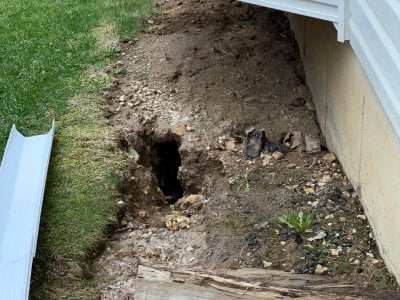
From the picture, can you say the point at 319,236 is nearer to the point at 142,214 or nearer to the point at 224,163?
the point at 224,163

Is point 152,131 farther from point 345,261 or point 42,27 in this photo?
point 42,27

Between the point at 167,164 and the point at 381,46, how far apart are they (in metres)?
2.63

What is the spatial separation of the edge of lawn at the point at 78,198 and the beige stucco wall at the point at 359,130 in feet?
5.87

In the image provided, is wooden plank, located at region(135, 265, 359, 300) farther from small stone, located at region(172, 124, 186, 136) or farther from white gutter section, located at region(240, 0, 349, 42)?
small stone, located at region(172, 124, 186, 136)

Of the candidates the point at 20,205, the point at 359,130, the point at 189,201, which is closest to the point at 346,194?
the point at 359,130

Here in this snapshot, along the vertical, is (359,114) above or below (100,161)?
above

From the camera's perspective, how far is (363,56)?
4117 mm

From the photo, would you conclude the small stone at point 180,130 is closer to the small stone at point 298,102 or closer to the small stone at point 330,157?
the small stone at point 298,102

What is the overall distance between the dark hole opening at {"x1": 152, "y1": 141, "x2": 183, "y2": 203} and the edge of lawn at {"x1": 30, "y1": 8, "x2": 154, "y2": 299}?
45 cm

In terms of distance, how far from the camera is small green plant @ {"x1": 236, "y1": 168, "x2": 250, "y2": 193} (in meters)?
4.86

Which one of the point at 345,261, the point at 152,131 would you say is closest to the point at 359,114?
the point at 345,261

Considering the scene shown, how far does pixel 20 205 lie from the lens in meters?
4.63

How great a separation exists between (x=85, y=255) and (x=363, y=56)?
7.43 feet

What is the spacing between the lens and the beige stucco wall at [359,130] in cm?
386
